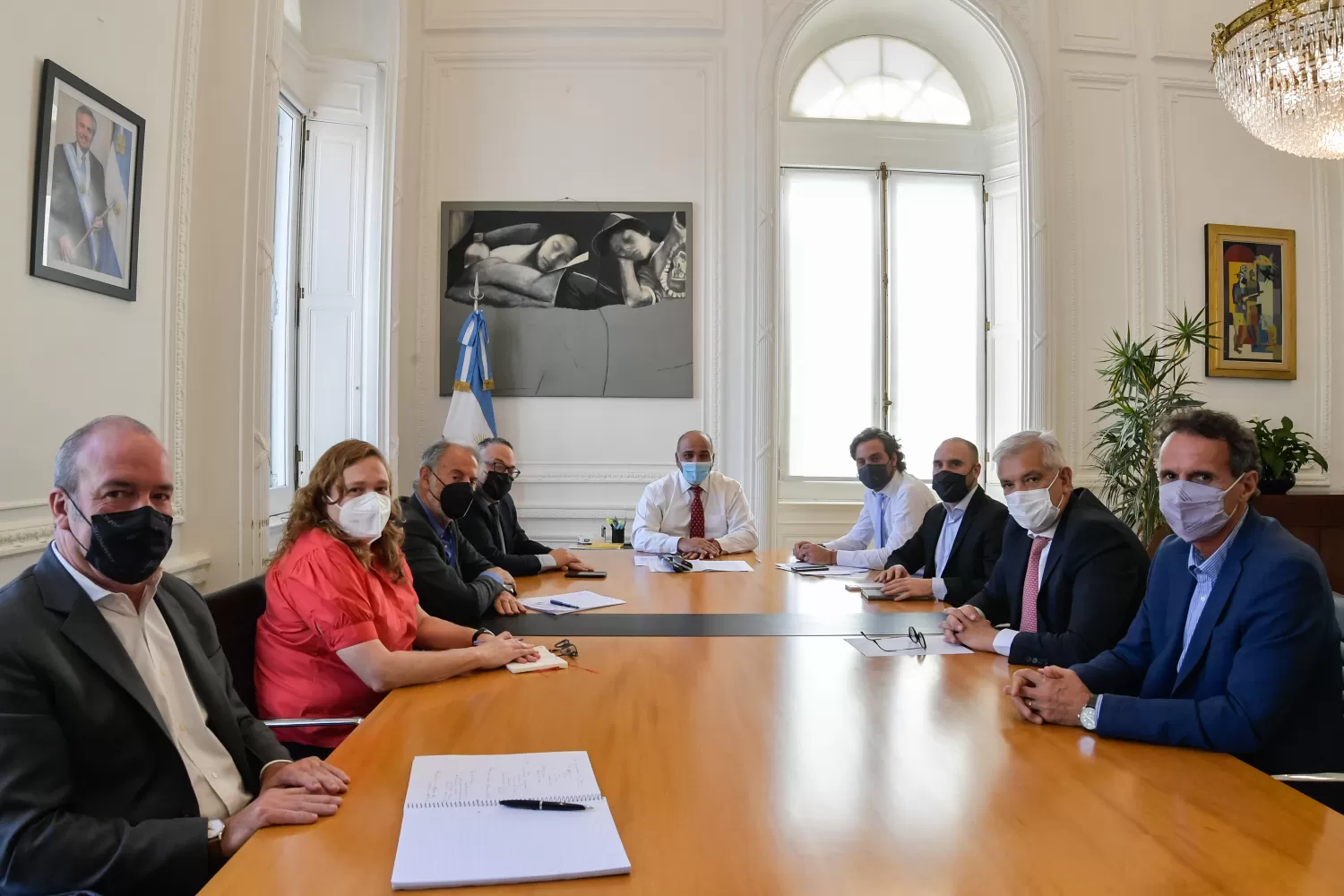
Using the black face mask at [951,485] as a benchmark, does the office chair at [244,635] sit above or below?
below

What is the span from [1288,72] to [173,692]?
5.53 m

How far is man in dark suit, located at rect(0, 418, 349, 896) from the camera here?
1.32 meters

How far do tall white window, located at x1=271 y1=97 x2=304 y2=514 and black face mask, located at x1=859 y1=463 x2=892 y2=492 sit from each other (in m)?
3.28

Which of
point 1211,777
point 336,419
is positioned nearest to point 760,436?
point 336,419

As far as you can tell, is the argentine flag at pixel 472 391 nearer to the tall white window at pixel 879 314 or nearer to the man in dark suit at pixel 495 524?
the man in dark suit at pixel 495 524

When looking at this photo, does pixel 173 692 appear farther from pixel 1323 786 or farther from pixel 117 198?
pixel 1323 786

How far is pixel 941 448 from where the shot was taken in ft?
12.1

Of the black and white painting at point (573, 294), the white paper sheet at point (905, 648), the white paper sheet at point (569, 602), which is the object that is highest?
the black and white painting at point (573, 294)

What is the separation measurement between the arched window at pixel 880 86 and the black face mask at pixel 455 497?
204 inches

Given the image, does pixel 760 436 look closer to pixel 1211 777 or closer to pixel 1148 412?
pixel 1148 412

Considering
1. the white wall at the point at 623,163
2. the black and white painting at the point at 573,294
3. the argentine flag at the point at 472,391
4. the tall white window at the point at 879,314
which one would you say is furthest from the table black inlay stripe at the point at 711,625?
the tall white window at the point at 879,314

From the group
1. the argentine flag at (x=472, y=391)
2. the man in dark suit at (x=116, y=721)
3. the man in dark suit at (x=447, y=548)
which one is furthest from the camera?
the argentine flag at (x=472, y=391)

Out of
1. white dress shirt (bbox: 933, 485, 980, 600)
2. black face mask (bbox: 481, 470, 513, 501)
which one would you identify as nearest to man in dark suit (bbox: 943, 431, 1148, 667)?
white dress shirt (bbox: 933, 485, 980, 600)

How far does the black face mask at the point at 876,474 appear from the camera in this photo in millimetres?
4578
